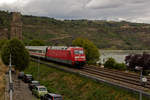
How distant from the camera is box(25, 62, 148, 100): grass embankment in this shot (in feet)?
72.5

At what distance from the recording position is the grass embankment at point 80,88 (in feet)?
72.5

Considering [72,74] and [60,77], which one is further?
[60,77]

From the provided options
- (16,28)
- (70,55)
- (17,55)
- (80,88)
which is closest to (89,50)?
(17,55)

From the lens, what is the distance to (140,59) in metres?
46.0

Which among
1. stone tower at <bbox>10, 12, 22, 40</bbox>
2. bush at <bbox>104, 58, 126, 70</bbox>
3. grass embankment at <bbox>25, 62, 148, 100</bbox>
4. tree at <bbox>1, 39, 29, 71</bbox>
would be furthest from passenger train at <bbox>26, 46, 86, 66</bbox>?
stone tower at <bbox>10, 12, 22, 40</bbox>

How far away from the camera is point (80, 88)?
2819 cm

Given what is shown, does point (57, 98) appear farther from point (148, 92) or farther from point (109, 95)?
point (148, 92)

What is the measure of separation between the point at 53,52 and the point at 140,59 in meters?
18.0

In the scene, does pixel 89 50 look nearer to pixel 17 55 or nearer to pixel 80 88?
pixel 17 55

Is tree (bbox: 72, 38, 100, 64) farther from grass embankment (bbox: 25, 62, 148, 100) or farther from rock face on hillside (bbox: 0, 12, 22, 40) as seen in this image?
rock face on hillside (bbox: 0, 12, 22, 40)

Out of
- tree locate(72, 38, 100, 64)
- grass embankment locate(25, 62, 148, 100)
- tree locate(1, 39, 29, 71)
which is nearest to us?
grass embankment locate(25, 62, 148, 100)

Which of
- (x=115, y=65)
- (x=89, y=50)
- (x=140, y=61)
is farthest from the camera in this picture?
(x=89, y=50)

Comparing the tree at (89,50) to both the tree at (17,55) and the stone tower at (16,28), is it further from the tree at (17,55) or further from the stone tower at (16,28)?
the stone tower at (16,28)

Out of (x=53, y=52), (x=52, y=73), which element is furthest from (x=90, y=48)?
(x=52, y=73)
